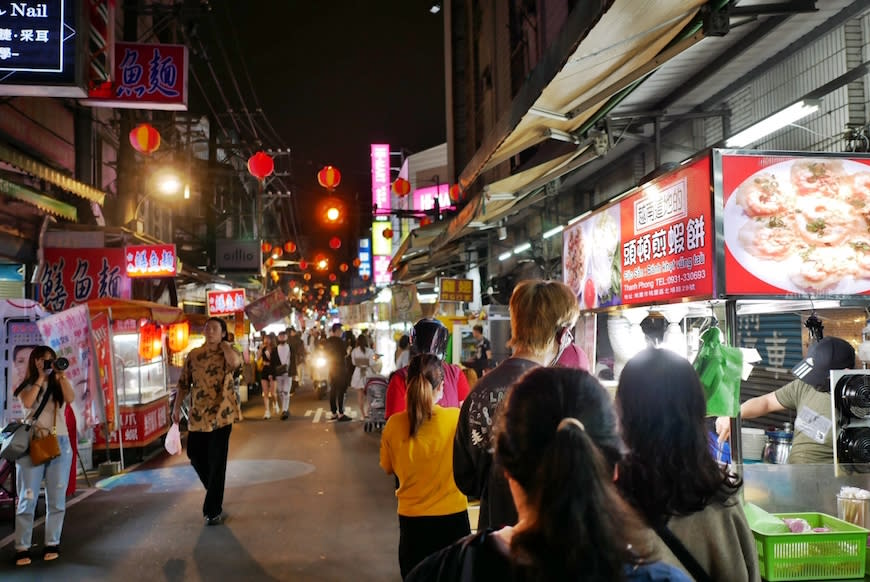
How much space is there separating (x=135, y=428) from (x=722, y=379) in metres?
11.0

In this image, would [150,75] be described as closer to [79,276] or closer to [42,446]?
[79,276]

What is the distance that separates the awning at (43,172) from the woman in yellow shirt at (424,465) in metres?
7.75

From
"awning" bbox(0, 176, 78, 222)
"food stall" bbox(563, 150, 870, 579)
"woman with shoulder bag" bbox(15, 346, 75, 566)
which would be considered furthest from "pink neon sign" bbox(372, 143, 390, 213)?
"food stall" bbox(563, 150, 870, 579)

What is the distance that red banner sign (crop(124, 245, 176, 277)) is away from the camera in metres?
15.4

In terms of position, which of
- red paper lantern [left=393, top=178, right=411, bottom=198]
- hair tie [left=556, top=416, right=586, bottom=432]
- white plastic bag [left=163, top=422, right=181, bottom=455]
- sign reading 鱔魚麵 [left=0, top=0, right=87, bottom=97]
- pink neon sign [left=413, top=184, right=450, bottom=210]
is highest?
pink neon sign [left=413, top=184, right=450, bottom=210]

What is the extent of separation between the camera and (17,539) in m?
6.80

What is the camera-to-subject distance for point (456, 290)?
17.7 m

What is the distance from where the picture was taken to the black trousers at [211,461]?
800 cm

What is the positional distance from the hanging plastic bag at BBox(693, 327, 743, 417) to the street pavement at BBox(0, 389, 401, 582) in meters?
3.81

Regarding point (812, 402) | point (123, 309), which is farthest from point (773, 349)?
point (123, 309)

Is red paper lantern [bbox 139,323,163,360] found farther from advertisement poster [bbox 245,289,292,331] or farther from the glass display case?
advertisement poster [bbox 245,289,292,331]

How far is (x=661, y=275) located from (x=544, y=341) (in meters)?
1.39

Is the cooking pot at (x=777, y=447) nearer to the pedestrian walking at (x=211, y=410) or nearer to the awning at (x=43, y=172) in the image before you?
the pedestrian walking at (x=211, y=410)

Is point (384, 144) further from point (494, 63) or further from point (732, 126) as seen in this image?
point (732, 126)
